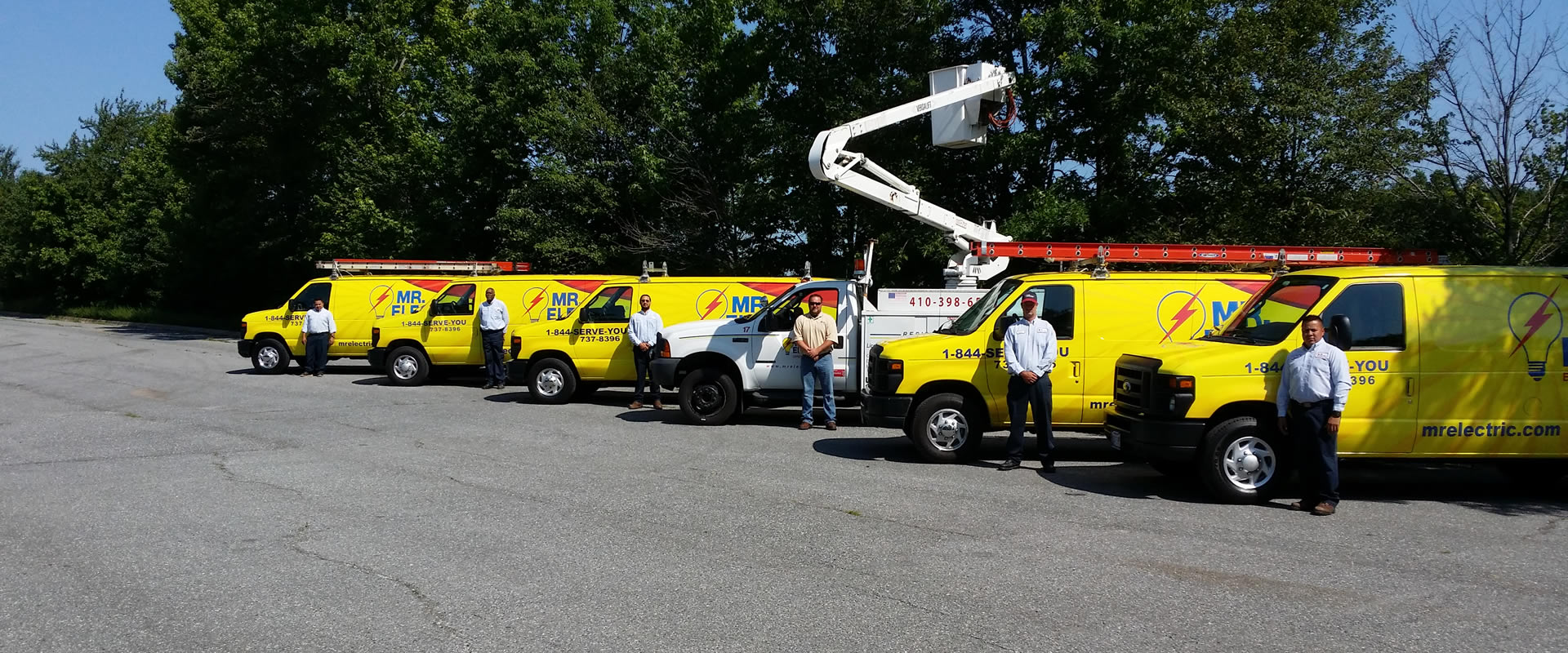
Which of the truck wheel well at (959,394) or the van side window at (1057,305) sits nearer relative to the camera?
the truck wheel well at (959,394)

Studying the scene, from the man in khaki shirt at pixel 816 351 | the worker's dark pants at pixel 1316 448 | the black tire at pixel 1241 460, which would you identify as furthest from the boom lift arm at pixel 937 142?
the worker's dark pants at pixel 1316 448

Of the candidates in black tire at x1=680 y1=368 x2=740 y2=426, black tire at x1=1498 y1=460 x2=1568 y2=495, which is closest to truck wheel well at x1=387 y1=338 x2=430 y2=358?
black tire at x1=680 y1=368 x2=740 y2=426

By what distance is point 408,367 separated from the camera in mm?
18281

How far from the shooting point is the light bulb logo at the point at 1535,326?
27.3 feet

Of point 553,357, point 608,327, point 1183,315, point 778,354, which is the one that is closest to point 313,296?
point 553,357

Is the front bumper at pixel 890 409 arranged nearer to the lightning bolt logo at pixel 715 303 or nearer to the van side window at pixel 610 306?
the lightning bolt logo at pixel 715 303

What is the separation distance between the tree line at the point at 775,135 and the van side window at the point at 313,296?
24.3ft

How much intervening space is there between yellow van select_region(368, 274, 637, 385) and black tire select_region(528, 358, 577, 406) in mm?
2467

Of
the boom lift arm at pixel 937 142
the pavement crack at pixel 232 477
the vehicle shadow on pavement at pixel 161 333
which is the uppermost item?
the boom lift arm at pixel 937 142

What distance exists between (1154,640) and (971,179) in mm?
20189

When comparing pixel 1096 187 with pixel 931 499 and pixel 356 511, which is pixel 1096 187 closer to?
pixel 931 499

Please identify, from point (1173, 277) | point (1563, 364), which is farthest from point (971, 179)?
point (1563, 364)

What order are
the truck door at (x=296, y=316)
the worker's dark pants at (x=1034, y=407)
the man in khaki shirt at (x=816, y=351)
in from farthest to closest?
the truck door at (x=296, y=316) → the man in khaki shirt at (x=816, y=351) → the worker's dark pants at (x=1034, y=407)

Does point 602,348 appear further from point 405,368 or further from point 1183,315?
point 1183,315
